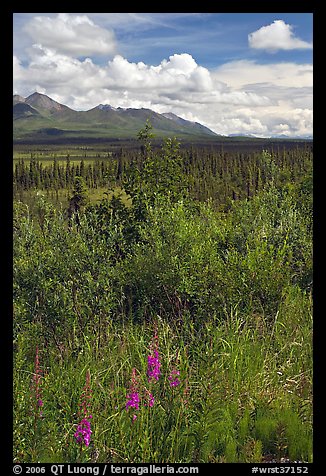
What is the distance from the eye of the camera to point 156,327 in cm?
444

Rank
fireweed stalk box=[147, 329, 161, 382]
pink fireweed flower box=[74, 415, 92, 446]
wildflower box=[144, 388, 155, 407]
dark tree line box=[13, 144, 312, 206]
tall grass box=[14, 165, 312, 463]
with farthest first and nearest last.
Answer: dark tree line box=[13, 144, 312, 206], fireweed stalk box=[147, 329, 161, 382], wildflower box=[144, 388, 155, 407], tall grass box=[14, 165, 312, 463], pink fireweed flower box=[74, 415, 92, 446]

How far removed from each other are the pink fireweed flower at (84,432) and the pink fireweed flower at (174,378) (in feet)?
2.45

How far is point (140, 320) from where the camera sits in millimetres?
6055

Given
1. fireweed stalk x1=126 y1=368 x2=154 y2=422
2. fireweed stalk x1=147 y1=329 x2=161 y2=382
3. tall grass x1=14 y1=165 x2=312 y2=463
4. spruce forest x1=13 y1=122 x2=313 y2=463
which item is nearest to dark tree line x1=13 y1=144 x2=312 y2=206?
spruce forest x1=13 y1=122 x2=313 y2=463

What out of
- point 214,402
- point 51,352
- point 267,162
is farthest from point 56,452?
point 267,162

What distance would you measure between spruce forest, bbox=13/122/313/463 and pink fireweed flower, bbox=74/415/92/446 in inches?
0.6

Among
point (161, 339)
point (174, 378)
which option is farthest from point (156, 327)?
point (174, 378)

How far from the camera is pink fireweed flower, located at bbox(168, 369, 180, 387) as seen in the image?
379 centimetres

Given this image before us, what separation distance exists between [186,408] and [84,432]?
0.83m

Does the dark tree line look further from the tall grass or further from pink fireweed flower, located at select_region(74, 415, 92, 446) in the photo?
pink fireweed flower, located at select_region(74, 415, 92, 446)

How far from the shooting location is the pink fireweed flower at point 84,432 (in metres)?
3.39

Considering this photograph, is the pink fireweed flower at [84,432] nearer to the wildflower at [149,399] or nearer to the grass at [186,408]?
the grass at [186,408]
